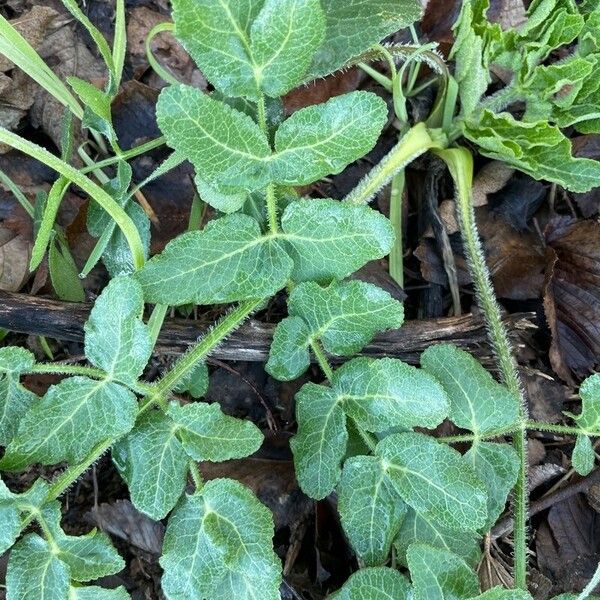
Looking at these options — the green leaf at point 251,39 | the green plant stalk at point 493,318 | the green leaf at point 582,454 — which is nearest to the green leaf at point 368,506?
the green plant stalk at point 493,318

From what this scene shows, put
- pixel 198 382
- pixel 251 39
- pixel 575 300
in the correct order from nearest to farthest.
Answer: pixel 251 39, pixel 198 382, pixel 575 300

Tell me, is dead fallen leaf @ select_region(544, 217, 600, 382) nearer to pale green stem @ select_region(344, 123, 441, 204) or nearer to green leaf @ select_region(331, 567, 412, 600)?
pale green stem @ select_region(344, 123, 441, 204)

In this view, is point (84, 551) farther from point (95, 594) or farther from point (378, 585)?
point (378, 585)

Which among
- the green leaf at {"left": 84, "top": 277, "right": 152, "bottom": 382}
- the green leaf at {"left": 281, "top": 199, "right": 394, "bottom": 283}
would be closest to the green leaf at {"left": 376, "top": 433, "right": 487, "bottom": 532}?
the green leaf at {"left": 281, "top": 199, "right": 394, "bottom": 283}

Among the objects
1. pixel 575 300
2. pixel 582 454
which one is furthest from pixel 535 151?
pixel 582 454

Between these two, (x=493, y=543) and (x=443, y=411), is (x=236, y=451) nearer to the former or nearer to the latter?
(x=443, y=411)

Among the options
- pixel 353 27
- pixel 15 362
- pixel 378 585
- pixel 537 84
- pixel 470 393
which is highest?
pixel 353 27

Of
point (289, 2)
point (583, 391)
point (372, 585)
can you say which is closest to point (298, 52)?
point (289, 2)
